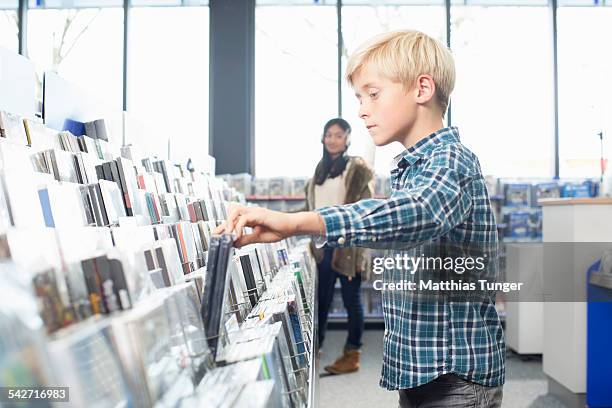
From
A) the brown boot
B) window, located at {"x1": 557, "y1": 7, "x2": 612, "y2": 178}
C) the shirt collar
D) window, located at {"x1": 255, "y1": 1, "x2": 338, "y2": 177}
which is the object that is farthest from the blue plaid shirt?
window, located at {"x1": 557, "y1": 7, "x2": 612, "y2": 178}

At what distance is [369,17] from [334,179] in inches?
143

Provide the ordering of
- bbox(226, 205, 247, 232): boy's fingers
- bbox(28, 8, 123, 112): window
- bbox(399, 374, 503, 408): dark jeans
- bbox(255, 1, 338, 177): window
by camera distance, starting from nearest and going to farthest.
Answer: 1. bbox(226, 205, 247, 232): boy's fingers
2. bbox(399, 374, 503, 408): dark jeans
3. bbox(255, 1, 338, 177): window
4. bbox(28, 8, 123, 112): window

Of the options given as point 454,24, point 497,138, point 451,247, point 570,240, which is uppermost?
point 454,24

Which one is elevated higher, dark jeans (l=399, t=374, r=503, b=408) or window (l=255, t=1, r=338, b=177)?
window (l=255, t=1, r=338, b=177)

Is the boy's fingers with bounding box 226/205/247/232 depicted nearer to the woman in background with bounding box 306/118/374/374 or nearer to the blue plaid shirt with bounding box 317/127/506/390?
the blue plaid shirt with bounding box 317/127/506/390

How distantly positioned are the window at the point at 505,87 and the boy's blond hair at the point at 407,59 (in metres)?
5.76

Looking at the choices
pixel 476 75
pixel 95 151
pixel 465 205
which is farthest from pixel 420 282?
pixel 476 75

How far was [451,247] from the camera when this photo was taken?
3.52 feet

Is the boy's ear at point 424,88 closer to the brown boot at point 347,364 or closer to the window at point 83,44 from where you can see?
the brown boot at point 347,364

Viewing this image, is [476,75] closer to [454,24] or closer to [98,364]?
[454,24]

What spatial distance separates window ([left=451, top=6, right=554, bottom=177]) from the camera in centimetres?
663

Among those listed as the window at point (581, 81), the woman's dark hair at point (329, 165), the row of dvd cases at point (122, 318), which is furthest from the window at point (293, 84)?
the row of dvd cases at point (122, 318)

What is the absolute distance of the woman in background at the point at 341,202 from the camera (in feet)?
12.2

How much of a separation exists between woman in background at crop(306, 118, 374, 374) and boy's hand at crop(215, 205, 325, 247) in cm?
291
